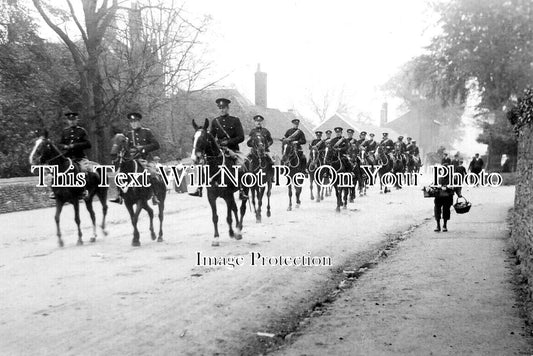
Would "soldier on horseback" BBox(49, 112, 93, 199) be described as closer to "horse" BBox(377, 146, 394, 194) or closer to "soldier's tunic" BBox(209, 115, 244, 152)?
"soldier's tunic" BBox(209, 115, 244, 152)

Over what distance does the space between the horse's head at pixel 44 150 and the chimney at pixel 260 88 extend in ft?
135

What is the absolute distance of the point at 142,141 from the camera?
11039mm

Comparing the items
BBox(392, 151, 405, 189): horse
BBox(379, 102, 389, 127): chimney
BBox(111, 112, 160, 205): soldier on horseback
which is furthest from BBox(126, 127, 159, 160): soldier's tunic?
BBox(379, 102, 389, 127): chimney

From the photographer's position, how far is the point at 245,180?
11.5m

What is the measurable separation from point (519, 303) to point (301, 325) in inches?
114

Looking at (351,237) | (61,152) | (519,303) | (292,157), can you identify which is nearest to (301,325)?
(519,303)

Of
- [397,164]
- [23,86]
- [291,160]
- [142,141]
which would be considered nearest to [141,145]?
[142,141]

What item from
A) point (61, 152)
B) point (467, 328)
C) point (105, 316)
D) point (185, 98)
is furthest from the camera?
point (185, 98)

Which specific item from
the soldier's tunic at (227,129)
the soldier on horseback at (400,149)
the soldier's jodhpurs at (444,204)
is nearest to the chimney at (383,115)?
the soldier on horseback at (400,149)

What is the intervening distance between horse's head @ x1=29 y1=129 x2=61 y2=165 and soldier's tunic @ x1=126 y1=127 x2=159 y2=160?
1.50 meters

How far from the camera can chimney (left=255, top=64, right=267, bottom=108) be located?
50812mm

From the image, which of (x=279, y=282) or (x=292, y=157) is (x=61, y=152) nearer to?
(x=279, y=282)

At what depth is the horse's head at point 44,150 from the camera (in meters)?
10.2

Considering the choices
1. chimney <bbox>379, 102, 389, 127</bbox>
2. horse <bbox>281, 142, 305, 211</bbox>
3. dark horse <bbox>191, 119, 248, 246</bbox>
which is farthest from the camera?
chimney <bbox>379, 102, 389, 127</bbox>
